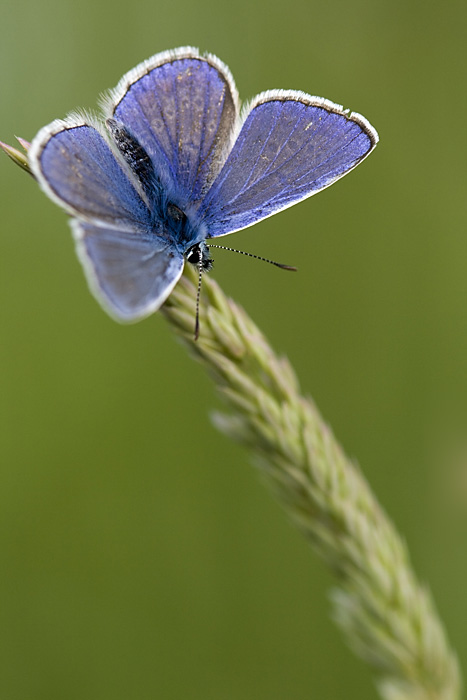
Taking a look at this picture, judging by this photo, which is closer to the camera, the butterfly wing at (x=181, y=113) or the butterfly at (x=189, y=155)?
the butterfly at (x=189, y=155)

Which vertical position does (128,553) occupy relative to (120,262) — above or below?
below

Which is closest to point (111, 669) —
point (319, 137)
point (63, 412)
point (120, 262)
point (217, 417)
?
point (63, 412)

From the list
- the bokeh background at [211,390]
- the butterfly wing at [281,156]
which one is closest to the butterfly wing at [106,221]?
the butterfly wing at [281,156]

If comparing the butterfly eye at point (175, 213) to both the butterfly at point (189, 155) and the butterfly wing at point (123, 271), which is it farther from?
the butterfly wing at point (123, 271)

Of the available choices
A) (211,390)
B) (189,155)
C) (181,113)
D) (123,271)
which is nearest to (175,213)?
(189,155)

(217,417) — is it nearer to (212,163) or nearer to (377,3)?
(212,163)

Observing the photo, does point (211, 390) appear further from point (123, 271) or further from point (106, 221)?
point (123, 271)
